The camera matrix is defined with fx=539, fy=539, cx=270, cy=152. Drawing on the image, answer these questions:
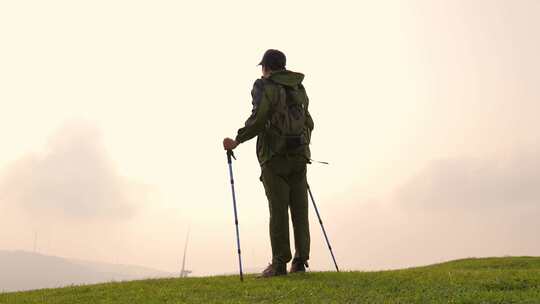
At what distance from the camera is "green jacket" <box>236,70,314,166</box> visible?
11367 millimetres

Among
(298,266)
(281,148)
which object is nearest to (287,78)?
(281,148)

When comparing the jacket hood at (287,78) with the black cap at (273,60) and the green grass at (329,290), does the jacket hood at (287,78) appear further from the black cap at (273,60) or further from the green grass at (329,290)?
the green grass at (329,290)

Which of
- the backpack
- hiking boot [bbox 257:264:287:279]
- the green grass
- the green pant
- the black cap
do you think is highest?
the black cap

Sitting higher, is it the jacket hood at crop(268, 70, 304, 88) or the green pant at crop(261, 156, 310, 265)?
the jacket hood at crop(268, 70, 304, 88)

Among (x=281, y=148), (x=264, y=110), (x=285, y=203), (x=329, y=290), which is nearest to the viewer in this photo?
(x=329, y=290)

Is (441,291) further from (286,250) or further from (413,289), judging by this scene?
(286,250)

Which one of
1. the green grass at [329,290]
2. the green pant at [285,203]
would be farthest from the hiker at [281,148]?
the green grass at [329,290]

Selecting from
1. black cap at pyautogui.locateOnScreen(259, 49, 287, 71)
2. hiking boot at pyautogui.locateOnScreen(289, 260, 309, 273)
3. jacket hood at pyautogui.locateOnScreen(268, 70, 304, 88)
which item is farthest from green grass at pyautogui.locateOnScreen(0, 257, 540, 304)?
black cap at pyautogui.locateOnScreen(259, 49, 287, 71)

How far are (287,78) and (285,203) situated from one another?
2.74 metres

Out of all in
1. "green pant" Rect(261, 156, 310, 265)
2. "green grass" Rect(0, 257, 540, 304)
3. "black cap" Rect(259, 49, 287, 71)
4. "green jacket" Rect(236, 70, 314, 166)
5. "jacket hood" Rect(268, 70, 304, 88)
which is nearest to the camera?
"green grass" Rect(0, 257, 540, 304)

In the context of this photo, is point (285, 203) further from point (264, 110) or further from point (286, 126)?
point (264, 110)

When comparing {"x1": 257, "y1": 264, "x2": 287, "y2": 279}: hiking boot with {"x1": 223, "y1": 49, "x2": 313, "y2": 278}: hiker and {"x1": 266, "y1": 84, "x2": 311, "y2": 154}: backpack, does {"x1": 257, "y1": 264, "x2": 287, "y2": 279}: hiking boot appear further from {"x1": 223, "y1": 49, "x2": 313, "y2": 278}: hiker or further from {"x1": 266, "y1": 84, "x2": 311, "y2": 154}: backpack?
{"x1": 266, "y1": 84, "x2": 311, "y2": 154}: backpack

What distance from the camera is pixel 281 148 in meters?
11.5

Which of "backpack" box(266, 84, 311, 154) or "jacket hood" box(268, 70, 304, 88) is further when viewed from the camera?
"jacket hood" box(268, 70, 304, 88)
